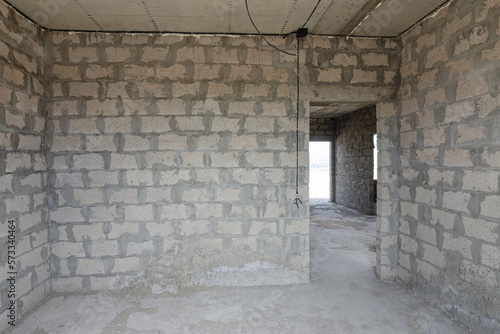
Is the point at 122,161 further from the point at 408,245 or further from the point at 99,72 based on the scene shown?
the point at 408,245

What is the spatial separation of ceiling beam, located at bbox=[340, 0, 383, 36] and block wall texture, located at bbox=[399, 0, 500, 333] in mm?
580

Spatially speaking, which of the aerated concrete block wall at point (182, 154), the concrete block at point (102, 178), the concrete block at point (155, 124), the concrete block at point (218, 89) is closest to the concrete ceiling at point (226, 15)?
the aerated concrete block wall at point (182, 154)

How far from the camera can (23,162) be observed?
8.25 feet

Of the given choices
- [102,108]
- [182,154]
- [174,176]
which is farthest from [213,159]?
[102,108]

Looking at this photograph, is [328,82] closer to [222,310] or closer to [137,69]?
[137,69]

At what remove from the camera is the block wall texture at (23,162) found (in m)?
2.30

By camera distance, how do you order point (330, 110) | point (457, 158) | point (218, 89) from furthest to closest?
point (330, 110) < point (218, 89) < point (457, 158)

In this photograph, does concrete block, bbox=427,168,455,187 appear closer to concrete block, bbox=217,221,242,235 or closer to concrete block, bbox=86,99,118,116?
concrete block, bbox=217,221,242,235

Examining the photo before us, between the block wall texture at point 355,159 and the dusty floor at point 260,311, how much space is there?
170 inches

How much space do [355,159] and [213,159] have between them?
585 centimetres

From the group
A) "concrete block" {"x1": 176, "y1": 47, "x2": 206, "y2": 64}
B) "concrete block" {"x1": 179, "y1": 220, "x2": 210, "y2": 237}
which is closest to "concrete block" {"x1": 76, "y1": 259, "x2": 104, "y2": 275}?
"concrete block" {"x1": 179, "y1": 220, "x2": 210, "y2": 237}

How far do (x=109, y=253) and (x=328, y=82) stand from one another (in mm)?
2881

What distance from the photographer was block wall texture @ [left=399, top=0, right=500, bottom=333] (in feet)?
6.77

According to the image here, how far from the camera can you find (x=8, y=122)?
7.72 feet
